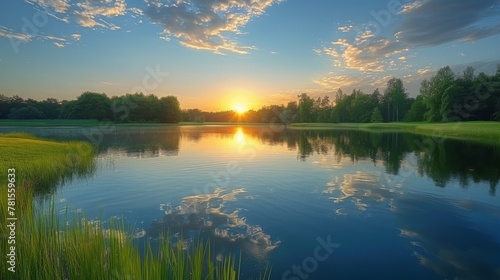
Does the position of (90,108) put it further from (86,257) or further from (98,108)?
(86,257)

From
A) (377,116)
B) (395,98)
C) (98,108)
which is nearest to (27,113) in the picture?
(98,108)

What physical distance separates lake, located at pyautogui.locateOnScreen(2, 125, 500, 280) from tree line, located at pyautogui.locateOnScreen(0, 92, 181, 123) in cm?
14982

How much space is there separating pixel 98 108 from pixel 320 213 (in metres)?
169

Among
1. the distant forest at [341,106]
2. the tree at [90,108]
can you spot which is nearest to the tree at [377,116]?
the distant forest at [341,106]

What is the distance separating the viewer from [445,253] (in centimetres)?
1062

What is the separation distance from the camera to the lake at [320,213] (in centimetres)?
996

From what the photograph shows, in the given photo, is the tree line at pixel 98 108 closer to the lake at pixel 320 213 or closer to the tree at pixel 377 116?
the tree at pixel 377 116

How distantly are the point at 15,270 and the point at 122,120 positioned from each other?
574 ft

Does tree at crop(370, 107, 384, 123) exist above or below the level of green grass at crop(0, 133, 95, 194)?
above

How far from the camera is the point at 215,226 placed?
42.6 feet

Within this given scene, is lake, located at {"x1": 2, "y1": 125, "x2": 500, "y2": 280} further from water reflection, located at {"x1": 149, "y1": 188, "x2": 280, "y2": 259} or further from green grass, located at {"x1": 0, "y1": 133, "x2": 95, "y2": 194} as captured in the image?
green grass, located at {"x1": 0, "y1": 133, "x2": 95, "y2": 194}

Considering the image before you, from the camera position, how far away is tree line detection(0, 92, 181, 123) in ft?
505

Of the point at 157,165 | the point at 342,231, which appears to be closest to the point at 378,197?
the point at 342,231

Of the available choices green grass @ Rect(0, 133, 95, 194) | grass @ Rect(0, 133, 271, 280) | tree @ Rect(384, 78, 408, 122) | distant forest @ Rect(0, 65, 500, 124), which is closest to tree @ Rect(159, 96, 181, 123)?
distant forest @ Rect(0, 65, 500, 124)
